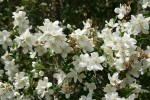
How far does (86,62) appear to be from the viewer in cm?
301

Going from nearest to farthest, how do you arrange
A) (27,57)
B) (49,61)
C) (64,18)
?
1. (49,61)
2. (27,57)
3. (64,18)

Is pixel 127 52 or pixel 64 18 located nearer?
pixel 127 52

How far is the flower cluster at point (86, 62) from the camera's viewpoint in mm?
2990

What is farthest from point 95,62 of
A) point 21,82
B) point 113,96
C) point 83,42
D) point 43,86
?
point 21,82

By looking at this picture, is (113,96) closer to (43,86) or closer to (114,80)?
(114,80)

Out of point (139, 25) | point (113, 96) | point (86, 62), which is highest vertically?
point (139, 25)

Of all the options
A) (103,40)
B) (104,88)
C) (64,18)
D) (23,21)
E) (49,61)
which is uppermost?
(64,18)

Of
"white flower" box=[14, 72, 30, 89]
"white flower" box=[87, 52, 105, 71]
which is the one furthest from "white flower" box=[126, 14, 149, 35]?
"white flower" box=[14, 72, 30, 89]

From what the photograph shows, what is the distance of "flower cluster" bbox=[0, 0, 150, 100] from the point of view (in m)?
2.99

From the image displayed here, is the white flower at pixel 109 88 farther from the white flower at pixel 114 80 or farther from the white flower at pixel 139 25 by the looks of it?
the white flower at pixel 139 25

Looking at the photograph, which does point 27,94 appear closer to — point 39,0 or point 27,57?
point 27,57

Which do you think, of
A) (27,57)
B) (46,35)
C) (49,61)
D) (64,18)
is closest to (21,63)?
(27,57)

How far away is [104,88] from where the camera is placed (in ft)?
9.98

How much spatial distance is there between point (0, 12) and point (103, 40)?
2.52m
